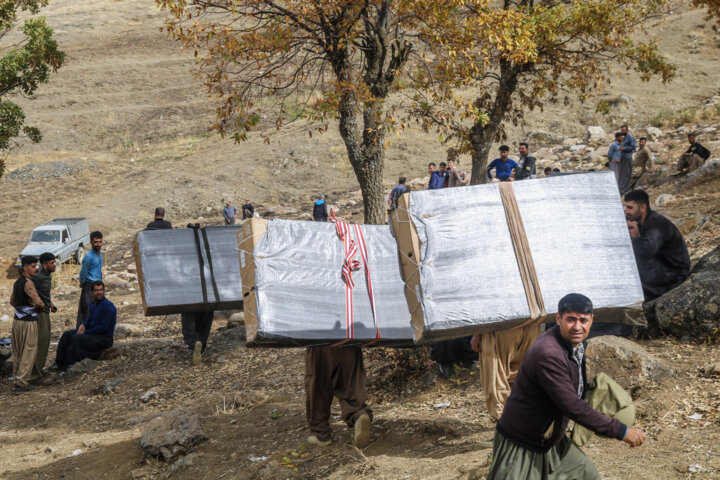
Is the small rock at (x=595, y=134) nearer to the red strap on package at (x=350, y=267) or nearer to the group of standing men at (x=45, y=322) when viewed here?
the group of standing men at (x=45, y=322)

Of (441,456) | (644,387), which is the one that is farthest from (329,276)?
(644,387)

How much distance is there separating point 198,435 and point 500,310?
3.42 meters

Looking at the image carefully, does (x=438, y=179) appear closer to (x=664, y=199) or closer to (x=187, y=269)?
(x=664, y=199)

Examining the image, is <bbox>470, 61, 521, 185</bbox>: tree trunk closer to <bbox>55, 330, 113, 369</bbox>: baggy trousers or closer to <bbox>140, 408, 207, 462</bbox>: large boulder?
<bbox>55, 330, 113, 369</bbox>: baggy trousers

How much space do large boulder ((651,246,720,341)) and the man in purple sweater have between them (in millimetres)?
3476

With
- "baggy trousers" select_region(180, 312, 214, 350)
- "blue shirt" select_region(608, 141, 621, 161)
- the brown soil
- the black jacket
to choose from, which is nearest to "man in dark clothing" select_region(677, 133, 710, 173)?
the brown soil

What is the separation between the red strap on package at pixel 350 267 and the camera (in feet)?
18.9

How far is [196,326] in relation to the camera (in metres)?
10.1

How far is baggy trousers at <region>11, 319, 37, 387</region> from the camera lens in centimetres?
952

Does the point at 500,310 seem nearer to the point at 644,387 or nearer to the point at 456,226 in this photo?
the point at 456,226

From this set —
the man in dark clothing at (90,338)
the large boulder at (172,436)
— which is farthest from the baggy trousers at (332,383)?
the man in dark clothing at (90,338)

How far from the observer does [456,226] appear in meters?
5.09

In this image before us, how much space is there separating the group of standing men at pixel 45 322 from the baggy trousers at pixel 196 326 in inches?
45.3

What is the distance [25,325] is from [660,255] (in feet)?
26.6
